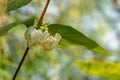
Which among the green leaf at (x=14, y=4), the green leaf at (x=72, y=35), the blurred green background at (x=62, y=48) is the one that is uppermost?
the blurred green background at (x=62, y=48)

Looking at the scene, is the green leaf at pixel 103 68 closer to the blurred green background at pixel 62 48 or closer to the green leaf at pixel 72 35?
the blurred green background at pixel 62 48

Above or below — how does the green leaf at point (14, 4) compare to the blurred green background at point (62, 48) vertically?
below

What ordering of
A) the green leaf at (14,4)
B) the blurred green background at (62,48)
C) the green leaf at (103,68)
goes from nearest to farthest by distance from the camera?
the green leaf at (14,4) → the green leaf at (103,68) → the blurred green background at (62,48)

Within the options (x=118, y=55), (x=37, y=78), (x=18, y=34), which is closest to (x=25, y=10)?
(x=18, y=34)

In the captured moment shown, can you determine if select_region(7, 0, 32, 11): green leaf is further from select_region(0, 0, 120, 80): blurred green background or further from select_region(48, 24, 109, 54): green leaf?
select_region(0, 0, 120, 80): blurred green background

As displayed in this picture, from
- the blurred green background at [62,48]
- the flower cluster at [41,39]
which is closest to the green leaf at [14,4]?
the flower cluster at [41,39]

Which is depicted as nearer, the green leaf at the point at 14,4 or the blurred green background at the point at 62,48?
the green leaf at the point at 14,4

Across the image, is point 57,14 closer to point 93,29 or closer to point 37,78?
point 93,29
